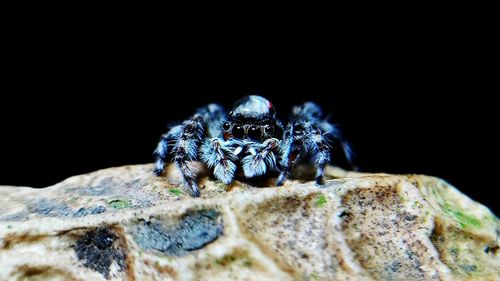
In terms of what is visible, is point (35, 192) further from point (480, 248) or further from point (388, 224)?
point (480, 248)

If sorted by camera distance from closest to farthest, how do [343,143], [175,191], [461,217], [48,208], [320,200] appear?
1. [320,200]
2. [48,208]
3. [175,191]
4. [461,217]
5. [343,143]

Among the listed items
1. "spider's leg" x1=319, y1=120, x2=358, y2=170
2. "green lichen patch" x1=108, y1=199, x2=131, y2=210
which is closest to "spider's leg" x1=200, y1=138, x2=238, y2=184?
"green lichen patch" x1=108, y1=199, x2=131, y2=210

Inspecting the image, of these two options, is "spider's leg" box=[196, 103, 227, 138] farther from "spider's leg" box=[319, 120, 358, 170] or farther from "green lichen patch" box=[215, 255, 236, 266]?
"green lichen patch" box=[215, 255, 236, 266]

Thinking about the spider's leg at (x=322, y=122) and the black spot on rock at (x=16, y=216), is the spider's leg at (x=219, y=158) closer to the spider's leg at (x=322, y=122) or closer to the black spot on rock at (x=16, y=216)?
the spider's leg at (x=322, y=122)

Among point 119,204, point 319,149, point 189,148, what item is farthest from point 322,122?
point 119,204

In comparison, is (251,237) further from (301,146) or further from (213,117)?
(213,117)

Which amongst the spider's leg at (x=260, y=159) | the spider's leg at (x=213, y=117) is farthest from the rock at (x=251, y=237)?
the spider's leg at (x=213, y=117)
